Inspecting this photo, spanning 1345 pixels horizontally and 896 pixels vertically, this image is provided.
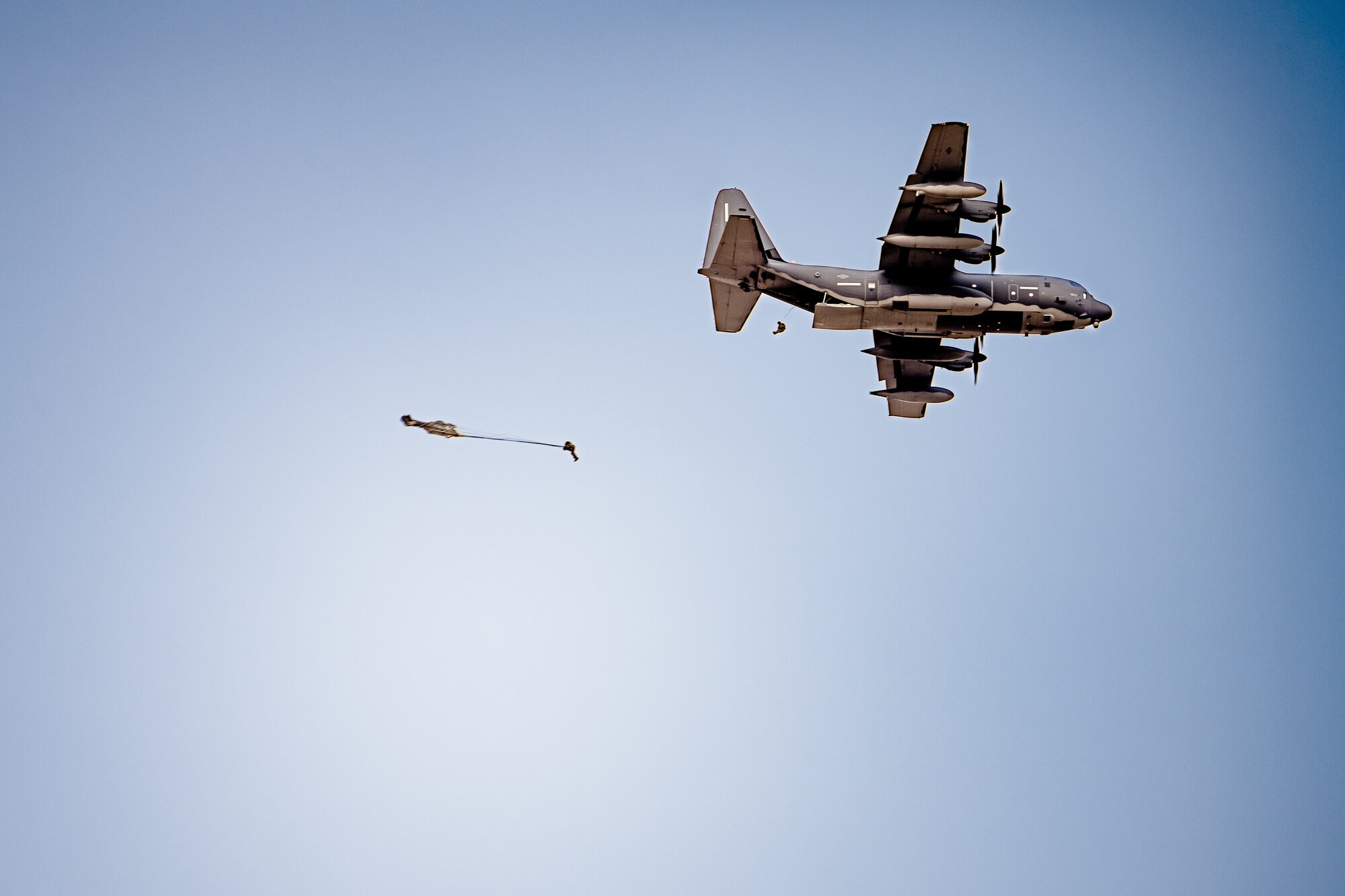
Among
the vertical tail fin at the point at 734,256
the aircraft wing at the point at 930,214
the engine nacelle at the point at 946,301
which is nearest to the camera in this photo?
the aircraft wing at the point at 930,214

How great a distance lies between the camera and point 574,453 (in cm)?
3097

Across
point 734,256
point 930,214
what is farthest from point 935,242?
point 734,256

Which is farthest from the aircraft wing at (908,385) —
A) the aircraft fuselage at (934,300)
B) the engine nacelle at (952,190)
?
the engine nacelle at (952,190)

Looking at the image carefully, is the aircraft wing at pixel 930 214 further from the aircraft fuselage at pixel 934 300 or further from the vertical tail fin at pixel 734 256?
the vertical tail fin at pixel 734 256

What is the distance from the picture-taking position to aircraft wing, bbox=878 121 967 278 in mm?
39688

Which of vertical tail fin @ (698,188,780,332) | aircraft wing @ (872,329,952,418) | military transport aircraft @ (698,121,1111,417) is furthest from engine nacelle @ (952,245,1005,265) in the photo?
vertical tail fin @ (698,188,780,332)

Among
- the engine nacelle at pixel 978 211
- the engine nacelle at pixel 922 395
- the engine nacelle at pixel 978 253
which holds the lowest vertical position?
the engine nacelle at pixel 922 395

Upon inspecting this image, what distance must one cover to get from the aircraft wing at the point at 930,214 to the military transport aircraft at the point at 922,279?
30 mm

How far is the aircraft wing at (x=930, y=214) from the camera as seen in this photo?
3969cm

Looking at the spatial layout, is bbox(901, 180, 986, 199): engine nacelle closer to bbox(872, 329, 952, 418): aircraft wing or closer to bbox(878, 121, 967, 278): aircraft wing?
bbox(878, 121, 967, 278): aircraft wing

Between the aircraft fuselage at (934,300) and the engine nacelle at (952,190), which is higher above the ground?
the engine nacelle at (952,190)

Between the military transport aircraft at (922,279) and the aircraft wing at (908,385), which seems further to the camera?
the aircraft wing at (908,385)

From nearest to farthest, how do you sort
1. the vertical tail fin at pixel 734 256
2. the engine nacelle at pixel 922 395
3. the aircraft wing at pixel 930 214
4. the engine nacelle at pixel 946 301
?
the aircraft wing at pixel 930 214 < the vertical tail fin at pixel 734 256 < the engine nacelle at pixel 946 301 < the engine nacelle at pixel 922 395

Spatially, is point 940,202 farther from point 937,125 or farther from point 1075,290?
point 1075,290
